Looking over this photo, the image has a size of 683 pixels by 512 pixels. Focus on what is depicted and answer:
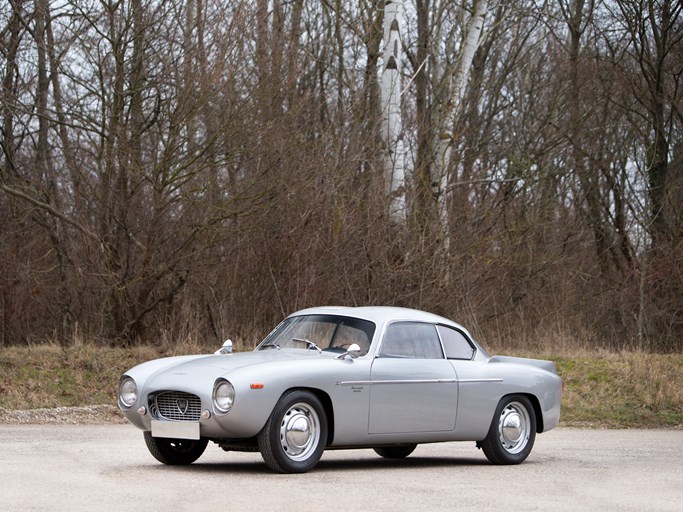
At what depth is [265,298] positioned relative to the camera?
76.6ft

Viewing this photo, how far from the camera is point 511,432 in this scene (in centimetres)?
1244

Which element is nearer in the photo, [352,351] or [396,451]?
[352,351]

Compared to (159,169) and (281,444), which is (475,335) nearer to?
(159,169)

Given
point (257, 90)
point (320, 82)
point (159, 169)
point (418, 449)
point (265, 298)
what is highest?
point (320, 82)

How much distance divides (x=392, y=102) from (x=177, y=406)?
1533 cm

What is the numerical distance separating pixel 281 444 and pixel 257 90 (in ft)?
42.2

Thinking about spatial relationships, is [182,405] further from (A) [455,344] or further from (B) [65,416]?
(B) [65,416]

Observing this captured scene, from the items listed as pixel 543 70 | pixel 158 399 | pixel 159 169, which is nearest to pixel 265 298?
pixel 159 169

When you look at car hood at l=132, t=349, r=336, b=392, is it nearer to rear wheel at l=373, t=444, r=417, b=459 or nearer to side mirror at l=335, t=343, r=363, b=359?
side mirror at l=335, t=343, r=363, b=359

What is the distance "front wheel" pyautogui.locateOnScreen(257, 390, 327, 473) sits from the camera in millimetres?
10320

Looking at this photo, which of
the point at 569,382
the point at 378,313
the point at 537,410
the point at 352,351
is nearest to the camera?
the point at 352,351

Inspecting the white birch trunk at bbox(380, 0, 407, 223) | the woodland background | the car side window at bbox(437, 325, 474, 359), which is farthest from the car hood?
the white birch trunk at bbox(380, 0, 407, 223)

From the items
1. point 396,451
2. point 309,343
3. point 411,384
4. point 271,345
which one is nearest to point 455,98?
point 396,451

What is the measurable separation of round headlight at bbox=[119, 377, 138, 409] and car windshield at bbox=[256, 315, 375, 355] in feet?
4.83
